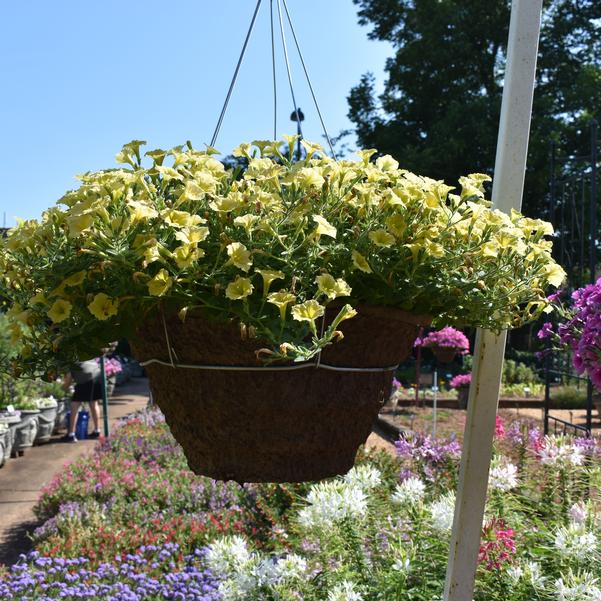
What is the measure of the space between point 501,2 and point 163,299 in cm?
1750

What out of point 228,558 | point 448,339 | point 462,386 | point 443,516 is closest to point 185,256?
→ point 443,516

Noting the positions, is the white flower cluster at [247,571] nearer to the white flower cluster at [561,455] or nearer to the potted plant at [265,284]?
the white flower cluster at [561,455]

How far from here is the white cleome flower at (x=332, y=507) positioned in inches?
94.4

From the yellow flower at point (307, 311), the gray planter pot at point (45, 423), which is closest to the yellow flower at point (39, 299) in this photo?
the yellow flower at point (307, 311)

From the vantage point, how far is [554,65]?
1712 centimetres

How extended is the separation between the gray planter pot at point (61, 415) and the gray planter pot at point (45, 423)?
2.31ft

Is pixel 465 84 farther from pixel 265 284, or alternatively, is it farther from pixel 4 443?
pixel 265 284

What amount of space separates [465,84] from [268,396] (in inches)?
667

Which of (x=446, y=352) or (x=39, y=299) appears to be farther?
(x=446, y=352)

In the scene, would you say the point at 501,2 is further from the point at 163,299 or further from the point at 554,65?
the point at 163,299

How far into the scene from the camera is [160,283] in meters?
1.05

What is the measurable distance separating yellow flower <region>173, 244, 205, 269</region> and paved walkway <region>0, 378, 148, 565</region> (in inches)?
181

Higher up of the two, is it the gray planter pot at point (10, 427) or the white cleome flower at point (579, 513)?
the white cleome flower at point (579, 513)

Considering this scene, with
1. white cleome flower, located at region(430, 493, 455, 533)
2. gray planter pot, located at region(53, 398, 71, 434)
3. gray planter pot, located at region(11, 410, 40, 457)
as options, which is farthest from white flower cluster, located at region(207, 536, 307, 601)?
gray planter pot, located at region(53, 398, 71, 434)
